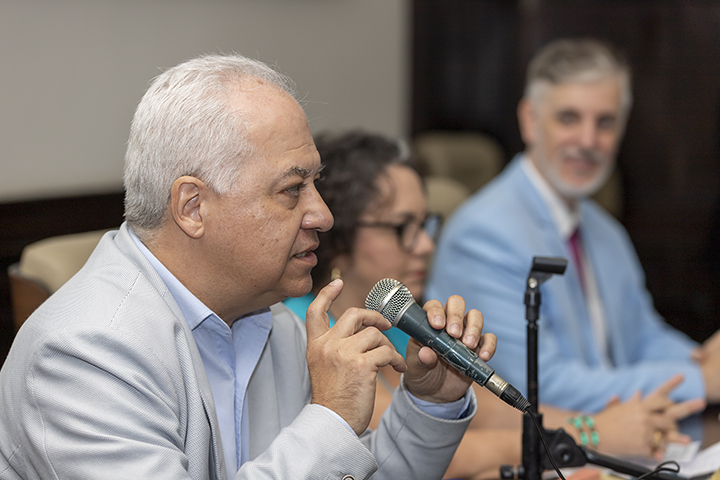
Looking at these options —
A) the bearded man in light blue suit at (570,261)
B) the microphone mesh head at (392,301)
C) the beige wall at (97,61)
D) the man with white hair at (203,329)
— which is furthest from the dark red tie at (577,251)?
the microphone mesh head at (392,301)

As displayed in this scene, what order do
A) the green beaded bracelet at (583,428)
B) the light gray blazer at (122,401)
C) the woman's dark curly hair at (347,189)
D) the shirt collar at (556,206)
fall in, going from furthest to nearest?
the shirt collar at (556,206)
the woman's dark curly hair at (347,189)
the green beaded bracelet at (583,428)
the light gray blazer at (122,401)

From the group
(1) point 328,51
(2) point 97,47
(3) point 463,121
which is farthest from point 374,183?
(3) point 463,121

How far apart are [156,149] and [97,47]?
172 cm

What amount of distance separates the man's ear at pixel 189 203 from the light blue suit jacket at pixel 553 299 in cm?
115

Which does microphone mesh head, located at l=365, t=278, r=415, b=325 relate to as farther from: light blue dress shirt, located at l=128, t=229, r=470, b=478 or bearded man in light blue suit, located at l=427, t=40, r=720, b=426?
bearded man in light blue suit, located at l=427, t=40, r=720, b=426

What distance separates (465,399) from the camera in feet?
4.14

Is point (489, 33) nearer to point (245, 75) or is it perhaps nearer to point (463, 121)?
point (463, 121)

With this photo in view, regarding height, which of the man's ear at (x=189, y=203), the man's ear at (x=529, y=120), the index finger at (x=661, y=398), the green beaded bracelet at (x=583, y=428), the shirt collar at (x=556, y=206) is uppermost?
the man's ear at (x=189, y=203)

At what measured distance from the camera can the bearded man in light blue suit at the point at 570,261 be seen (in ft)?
6.48

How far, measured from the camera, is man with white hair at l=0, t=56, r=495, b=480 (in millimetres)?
908

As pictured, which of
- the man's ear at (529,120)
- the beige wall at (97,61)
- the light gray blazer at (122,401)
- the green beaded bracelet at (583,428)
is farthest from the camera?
the man's ear at (529,120)

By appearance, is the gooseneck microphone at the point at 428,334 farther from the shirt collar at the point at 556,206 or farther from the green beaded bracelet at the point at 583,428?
the shirt collar at the point at 556,206

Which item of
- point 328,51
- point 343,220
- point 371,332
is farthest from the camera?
point 328,51

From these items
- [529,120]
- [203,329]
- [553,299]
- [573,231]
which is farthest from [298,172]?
[529,120]
